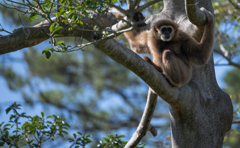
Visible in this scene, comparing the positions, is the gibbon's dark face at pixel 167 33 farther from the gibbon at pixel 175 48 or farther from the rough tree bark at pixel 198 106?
the rough tree bark at pixel 198 106

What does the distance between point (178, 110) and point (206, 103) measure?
58 cm

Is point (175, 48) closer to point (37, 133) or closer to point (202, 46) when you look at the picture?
point (202, 46)

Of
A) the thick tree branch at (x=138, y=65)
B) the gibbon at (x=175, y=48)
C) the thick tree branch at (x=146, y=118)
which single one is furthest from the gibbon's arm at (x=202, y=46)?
the thick tree branch at (x=146, y=118)

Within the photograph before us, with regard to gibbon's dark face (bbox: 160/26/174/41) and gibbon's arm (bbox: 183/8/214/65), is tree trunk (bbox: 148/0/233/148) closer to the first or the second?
gibbon's arm (bbox: 183/8/214/65)

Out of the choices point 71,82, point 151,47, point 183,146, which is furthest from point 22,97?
point 183,146

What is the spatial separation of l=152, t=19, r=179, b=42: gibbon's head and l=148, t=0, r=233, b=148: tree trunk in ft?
1.71

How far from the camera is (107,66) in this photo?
48.5 feet

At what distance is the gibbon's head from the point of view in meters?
5.34

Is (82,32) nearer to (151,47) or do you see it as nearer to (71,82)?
(151,47)

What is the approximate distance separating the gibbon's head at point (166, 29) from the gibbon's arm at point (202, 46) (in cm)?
28

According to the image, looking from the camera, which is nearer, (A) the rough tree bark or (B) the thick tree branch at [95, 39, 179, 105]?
(B) the thick tree branch at [95, 39, 179, 105]

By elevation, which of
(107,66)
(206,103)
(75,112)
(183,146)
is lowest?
(183,146)

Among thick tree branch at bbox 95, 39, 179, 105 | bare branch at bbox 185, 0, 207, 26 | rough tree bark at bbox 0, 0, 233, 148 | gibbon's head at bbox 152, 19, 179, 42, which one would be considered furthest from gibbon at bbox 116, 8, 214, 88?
thick tree branch at bbox 95, 39, 179, 105

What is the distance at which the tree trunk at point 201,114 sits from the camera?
4.66 meters
